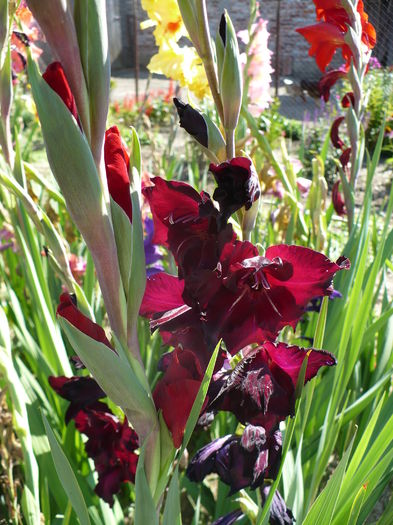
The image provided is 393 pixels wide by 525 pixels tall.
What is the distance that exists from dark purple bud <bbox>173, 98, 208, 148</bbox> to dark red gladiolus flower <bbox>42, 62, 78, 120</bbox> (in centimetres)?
11

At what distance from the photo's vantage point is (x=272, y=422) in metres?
0.45

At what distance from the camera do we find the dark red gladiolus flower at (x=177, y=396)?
1.32 feet

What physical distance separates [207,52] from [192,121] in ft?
0.22

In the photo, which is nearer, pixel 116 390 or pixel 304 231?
pixel 116 390

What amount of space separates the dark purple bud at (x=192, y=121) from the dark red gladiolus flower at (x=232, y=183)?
68 millimetres

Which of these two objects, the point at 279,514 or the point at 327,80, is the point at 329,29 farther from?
the point at 279,514

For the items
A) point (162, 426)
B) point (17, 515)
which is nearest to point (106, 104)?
point (162, 426)

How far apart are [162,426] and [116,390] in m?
0.06

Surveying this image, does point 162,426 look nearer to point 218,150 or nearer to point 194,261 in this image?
point 194,261

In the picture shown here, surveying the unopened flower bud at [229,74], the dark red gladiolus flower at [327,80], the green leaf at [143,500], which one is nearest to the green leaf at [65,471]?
the green leaf at [143,500]

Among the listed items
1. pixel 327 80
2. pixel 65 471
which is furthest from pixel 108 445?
pixel 327 80

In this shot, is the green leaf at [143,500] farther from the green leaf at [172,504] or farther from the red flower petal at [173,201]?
the red flower petal at [173,201]

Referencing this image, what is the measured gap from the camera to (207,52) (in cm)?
46

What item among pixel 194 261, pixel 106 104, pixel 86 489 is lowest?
pixel 86 489
